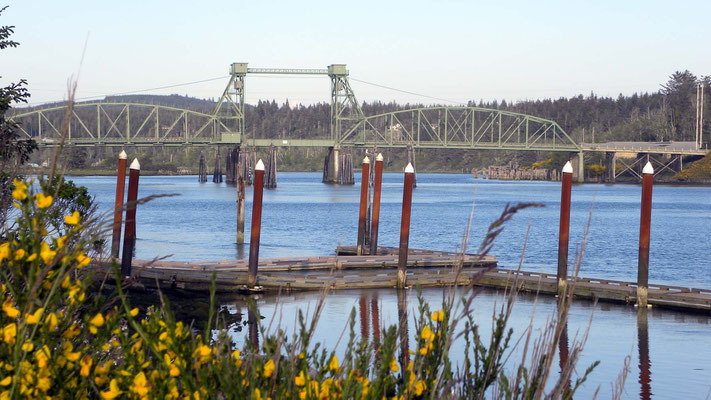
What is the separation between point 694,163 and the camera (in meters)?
106

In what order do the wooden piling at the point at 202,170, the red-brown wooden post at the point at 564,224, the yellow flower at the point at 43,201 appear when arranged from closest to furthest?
the yellow flower at the point at 43,201 < the red-brown wooden post at the point at 564,224 < the wooden piling at the point at 202,170

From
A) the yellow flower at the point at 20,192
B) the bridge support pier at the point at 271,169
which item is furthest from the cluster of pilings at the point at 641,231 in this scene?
the bridge support pier at the point at 271,169

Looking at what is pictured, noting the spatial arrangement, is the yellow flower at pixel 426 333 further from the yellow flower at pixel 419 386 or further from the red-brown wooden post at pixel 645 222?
the red-brown wooden post at pixel 645 222

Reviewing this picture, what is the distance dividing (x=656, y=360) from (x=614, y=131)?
425 ft

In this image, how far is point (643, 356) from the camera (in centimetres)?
1570

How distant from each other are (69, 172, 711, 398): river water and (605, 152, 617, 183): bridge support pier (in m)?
19.6

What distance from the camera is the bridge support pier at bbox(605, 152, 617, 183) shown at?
112037 millimetres

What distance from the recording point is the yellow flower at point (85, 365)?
3209mm

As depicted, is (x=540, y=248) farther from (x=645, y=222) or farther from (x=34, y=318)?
(x=34, y=318)

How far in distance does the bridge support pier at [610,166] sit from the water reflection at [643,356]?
96175 mm

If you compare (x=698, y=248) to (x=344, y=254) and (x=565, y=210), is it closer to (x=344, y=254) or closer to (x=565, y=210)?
(x=344, y=254)

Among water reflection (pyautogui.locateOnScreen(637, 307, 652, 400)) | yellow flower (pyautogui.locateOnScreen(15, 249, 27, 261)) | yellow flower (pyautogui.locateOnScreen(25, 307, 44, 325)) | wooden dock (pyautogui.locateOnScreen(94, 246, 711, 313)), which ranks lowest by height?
water reflection (pyautogui.locateOnScreen(637, 307, 652, 400))

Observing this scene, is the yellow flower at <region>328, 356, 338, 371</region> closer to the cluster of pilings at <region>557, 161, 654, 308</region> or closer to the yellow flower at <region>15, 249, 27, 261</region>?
the yellow flower at <region>15, 249, 27, 261</region>

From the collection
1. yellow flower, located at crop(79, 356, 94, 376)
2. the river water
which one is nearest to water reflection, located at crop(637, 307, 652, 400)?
the river water
